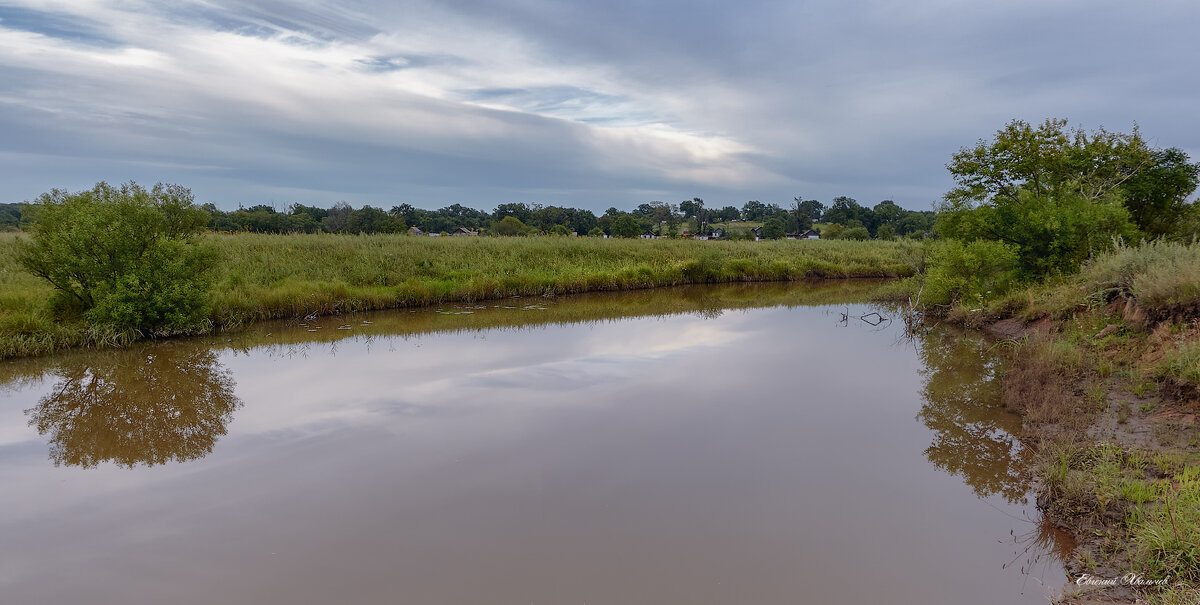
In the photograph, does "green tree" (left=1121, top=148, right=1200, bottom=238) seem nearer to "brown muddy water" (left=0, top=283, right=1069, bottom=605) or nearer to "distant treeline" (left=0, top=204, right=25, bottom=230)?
"brown muddy water" (left=0, top=283, right=1069, bottom=605)

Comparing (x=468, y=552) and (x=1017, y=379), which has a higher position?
(x=1017, y=379)

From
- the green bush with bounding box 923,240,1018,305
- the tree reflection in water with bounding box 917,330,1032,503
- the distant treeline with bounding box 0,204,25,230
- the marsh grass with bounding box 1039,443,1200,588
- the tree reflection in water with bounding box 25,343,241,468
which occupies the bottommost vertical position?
the tree reflection in water with bounding box 25,343,241,468

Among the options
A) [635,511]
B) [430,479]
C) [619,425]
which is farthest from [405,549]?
[619,425]

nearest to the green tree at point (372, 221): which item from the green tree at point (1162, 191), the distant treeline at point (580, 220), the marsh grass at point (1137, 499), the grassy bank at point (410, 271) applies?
the distant treeline at point (580, 220)

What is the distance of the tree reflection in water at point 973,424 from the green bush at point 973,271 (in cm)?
346

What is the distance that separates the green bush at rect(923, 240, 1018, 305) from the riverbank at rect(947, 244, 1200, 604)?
3446mm

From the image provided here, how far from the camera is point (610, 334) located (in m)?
14.7

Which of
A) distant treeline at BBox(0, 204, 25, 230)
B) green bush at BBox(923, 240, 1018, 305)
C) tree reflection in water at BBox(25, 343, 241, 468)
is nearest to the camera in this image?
tree reflection in water at BBox(25, 343, 241, 468)

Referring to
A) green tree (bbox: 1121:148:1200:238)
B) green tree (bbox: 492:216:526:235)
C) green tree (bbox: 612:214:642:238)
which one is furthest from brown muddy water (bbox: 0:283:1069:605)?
green tree (bbox: 612:214:642:238)

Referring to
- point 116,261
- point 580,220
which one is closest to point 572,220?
point 580,220

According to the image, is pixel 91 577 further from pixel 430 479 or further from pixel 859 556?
pixel 859 556

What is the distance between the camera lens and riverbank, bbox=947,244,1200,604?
152 inches

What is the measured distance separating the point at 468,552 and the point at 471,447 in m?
2.31

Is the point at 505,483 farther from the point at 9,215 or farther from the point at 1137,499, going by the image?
the point at 9,215
